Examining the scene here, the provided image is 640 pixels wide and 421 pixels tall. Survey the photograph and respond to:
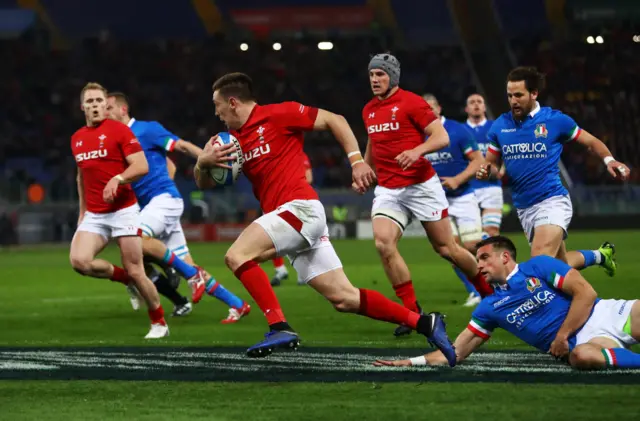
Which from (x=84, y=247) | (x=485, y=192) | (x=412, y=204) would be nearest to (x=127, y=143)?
(x=84, y=247)

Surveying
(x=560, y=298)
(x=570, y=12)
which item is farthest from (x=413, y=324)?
(x=570, y=12)

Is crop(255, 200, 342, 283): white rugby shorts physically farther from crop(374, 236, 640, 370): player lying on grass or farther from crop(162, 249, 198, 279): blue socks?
crop(162, 249, 198, 279): blue socks

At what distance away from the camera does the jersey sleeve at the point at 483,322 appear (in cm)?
791

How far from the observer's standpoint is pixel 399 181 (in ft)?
36.8

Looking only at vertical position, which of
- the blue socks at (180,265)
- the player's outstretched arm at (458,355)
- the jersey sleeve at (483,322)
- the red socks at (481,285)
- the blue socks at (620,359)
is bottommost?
the blue socks at (620,359)

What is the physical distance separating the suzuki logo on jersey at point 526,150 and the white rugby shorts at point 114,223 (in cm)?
347

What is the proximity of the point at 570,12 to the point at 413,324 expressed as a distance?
108 ft

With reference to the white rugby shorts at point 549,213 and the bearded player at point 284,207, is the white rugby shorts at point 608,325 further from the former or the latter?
the white rugby shorts at point 549,213

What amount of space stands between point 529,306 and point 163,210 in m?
6.17

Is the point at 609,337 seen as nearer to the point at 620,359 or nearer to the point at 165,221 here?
the point at 620,359

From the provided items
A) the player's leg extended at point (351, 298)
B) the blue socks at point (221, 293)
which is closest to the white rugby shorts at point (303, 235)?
the player's leg extended at point (351, 298)

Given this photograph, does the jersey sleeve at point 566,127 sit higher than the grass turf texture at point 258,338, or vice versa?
the jersey sleeve at point 566,127

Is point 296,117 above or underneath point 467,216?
above

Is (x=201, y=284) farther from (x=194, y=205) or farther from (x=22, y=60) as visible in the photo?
(x=22, y=60)
